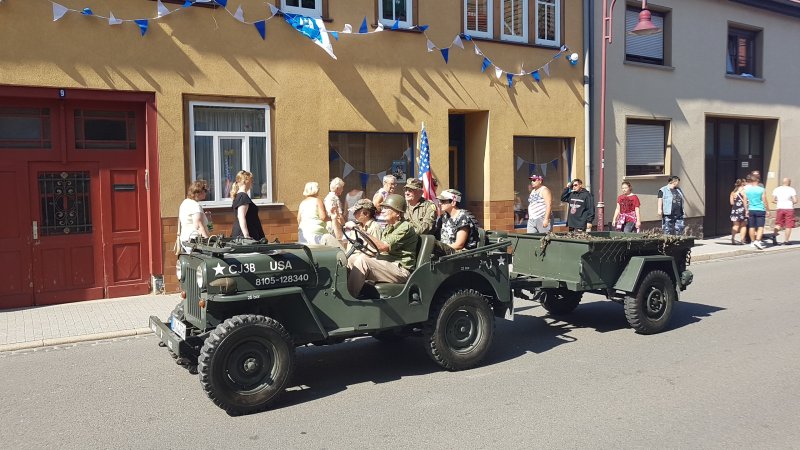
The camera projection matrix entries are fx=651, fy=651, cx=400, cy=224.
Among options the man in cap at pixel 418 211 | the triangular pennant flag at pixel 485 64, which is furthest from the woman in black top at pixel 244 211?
the triangular pennant flag at pixel 485 64

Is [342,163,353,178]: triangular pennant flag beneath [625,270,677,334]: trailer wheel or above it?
above

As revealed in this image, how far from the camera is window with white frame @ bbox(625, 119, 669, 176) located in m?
15.8

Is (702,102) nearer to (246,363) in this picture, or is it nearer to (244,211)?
(244,211)

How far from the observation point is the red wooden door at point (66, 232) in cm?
923

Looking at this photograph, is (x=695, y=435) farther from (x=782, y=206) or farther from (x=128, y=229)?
(x=782, y=206)

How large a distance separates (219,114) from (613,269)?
6.60 m

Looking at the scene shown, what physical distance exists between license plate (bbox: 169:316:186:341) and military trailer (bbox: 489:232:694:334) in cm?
341

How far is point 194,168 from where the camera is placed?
33.4 feet

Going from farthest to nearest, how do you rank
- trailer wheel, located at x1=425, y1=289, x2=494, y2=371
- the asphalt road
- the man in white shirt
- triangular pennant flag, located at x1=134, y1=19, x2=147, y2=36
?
the man in white shirt < triangular pennant flag, located at x1=134, y1=19, x2=147, y2=36 < trailer wheel, located at x1=425, y1=289, x2=494, y2=371 < the asphalt road

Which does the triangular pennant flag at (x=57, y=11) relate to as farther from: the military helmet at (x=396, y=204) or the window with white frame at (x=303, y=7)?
the military helmet at (x=396, y=204)

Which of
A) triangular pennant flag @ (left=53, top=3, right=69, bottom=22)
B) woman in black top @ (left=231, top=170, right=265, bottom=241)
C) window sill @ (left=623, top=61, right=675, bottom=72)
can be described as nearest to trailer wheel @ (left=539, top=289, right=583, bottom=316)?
woman in black top @ (left=231, top=170, right=265, bottom=241)

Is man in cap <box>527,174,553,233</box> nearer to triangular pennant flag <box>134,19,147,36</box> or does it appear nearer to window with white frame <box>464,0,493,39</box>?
window with white frame <box>464,0,493,39</box>

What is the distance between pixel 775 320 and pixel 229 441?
21.8ft

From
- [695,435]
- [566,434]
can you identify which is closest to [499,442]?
[566,434]
